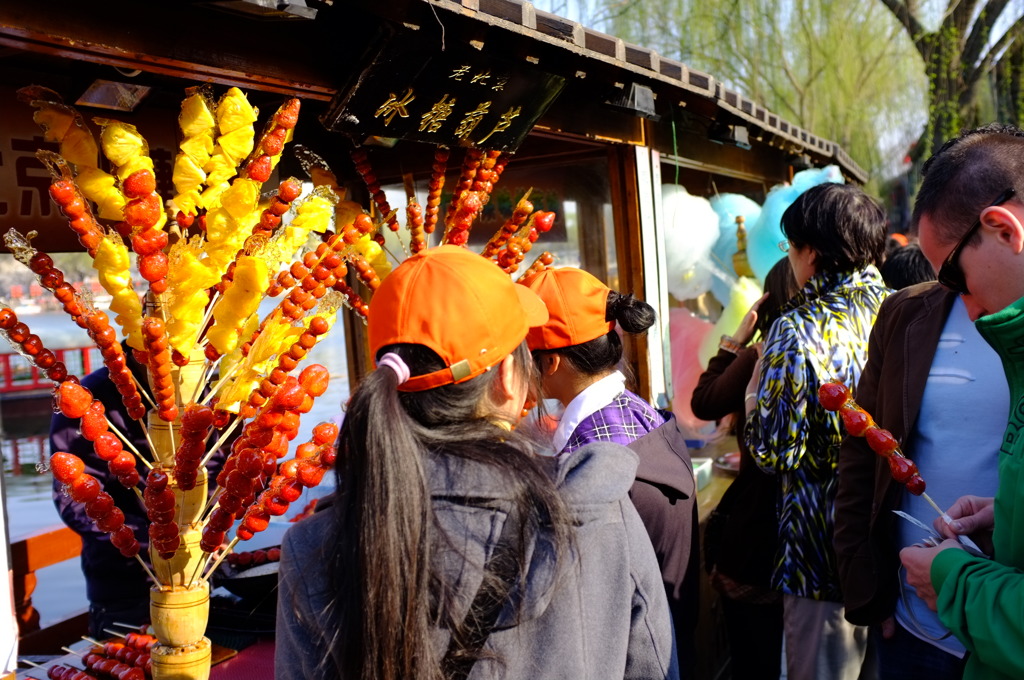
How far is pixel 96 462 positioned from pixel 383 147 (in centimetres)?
216

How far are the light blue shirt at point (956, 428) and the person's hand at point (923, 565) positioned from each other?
0.46 metres

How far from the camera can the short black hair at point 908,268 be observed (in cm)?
395

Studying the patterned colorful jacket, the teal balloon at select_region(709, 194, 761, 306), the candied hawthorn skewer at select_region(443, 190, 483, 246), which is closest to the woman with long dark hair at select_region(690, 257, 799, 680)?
the patterned colorful jacket

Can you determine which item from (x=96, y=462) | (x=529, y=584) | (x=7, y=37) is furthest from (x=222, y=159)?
(x=96, y=462)

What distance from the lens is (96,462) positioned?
3.34 m

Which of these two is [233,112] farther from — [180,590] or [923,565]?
[923,565]

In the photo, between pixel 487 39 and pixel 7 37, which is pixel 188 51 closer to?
pixel 7 37

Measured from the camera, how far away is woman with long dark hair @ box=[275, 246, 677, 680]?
48.0 inches

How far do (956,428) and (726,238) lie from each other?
145 inches

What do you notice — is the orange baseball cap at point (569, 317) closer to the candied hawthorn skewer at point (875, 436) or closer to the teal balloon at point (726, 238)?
the candied hawthorn skewer at point (875, 436)

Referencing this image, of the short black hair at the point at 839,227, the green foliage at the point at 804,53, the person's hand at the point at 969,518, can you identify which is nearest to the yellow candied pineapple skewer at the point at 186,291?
the person's hand at the point at 969,518

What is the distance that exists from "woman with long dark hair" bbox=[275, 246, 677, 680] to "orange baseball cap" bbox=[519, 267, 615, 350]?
0.86m

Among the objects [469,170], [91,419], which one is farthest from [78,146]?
[469,170]

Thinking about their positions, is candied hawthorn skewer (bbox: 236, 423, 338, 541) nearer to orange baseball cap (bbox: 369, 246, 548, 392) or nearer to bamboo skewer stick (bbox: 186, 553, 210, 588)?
bamboo skewer stick (bbox: 186, 553, 210, 588)
